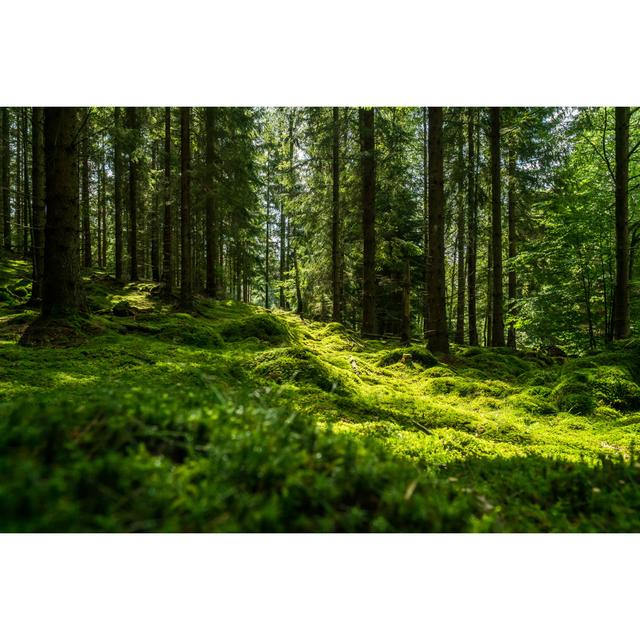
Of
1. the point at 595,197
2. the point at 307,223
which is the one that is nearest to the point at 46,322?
the point at 307,223

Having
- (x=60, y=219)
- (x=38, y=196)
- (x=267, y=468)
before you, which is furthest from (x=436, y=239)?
(x=38, y=196)

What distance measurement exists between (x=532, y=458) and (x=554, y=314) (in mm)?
9959

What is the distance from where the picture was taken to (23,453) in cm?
134

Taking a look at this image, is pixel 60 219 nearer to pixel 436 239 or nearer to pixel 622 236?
pixel 436 239

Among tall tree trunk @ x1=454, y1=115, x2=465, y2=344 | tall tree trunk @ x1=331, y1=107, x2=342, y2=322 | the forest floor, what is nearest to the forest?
the forest floor

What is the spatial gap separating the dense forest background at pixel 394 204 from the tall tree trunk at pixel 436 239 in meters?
0.04

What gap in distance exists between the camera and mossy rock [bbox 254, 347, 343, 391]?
5926 mm

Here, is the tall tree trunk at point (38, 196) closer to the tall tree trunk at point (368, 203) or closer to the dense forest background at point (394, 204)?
the dense forest background at point (394, 204)

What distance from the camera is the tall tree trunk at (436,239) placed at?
9.91 m

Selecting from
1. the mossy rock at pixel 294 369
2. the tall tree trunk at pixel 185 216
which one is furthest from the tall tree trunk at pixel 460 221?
the mossy rock at pixel 294 369

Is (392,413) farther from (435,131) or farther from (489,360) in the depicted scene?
(435,131)

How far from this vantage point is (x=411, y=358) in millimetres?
9492

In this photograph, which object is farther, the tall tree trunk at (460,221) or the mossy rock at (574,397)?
the tall tree trunk at (460,221)

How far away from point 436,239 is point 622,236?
4.20 m
